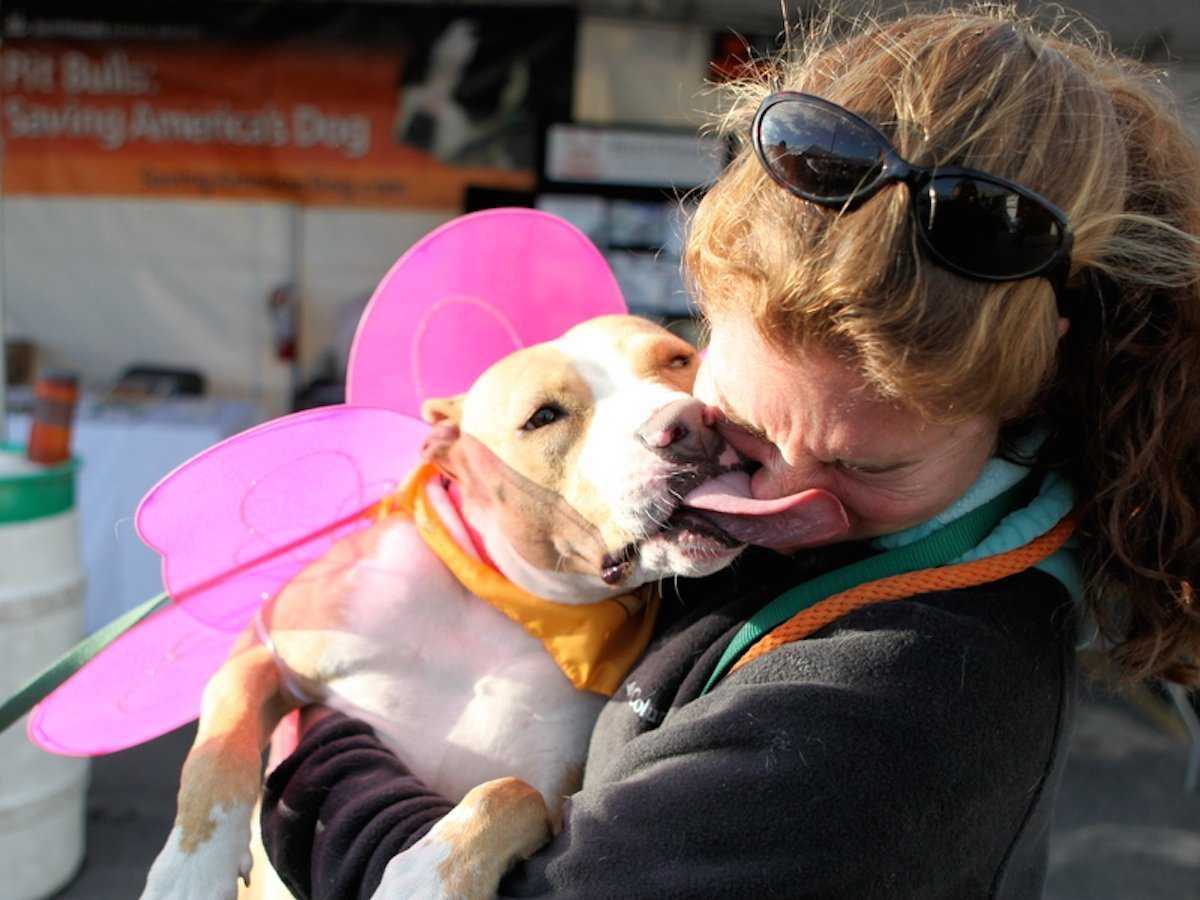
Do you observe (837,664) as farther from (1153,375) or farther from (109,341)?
(109,341)

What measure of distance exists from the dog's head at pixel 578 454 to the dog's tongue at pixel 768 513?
6cm

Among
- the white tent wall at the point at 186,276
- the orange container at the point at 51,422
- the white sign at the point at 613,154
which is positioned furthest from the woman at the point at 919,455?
the white tent wall at the point at 186,276

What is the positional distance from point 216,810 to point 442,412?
61 cm

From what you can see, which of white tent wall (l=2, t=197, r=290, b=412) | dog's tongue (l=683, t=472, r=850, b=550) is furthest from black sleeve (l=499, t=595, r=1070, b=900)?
white tent wall (l=2, t=197, r=290, b=412)

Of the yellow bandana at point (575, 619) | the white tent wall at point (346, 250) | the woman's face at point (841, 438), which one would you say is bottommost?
the white tent wall at point (346, 250)

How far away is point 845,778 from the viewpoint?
3.30 feet

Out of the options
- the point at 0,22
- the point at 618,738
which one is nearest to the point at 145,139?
the point at 0,22

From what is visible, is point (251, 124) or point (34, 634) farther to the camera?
point (251, 124)

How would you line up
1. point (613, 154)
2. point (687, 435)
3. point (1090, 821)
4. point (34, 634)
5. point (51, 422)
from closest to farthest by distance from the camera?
point (687, 435) < point (51, 422) < point (34, 634) < point (1090, 821) < point (613, 154)

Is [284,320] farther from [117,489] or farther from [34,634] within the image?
[34,634]

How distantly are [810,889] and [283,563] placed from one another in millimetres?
941

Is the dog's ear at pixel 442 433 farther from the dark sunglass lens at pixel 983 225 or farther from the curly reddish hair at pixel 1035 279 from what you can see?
the dark sunglass lens at pixel 983 225

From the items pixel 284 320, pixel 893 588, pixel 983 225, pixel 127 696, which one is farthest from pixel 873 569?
pixel 284 320

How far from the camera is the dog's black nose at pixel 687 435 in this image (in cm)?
132
